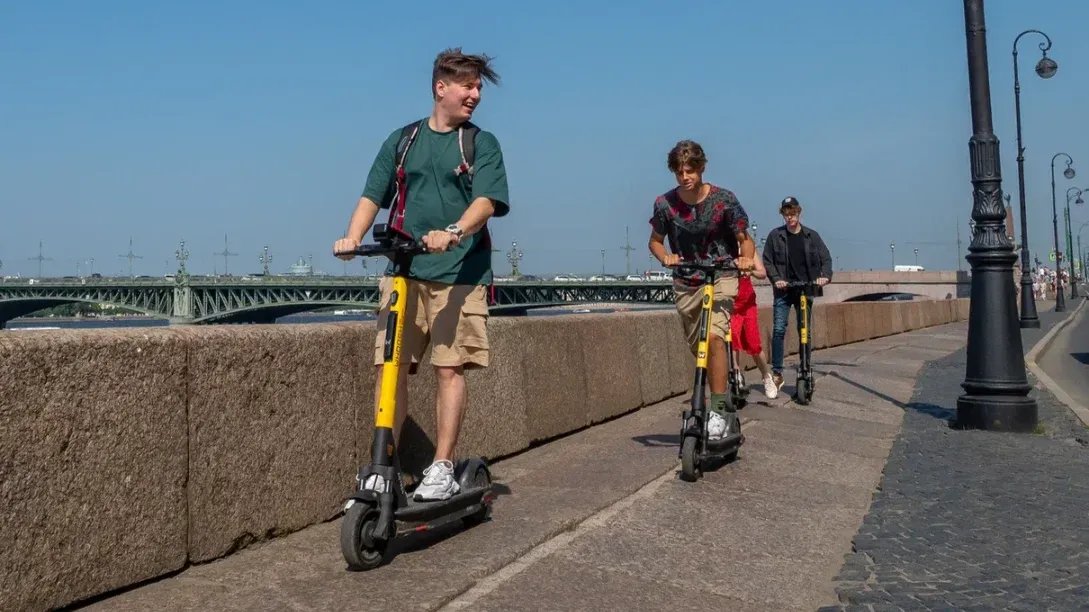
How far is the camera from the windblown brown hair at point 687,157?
19.7 ft

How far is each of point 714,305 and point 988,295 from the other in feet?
11.2

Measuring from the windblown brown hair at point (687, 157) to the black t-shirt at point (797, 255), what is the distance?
391cm

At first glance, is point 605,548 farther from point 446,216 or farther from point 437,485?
point 446,216

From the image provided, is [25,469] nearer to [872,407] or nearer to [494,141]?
[494,141]

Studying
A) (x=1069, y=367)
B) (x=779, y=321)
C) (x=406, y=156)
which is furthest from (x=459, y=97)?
(x=1069, y=367)

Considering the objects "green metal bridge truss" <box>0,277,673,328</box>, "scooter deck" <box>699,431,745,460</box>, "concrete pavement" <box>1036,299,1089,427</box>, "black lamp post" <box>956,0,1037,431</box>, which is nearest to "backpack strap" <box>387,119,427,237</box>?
"scooter deck" <box>699,431,745,460</box>

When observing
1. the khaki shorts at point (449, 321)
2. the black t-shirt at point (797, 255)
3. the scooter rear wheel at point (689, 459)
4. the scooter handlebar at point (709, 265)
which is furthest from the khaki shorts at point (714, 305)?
the black t-shirt at point (797, 255)

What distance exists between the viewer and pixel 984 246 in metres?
8.78

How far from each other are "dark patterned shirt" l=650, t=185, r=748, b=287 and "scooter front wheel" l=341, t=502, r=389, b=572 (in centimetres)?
290

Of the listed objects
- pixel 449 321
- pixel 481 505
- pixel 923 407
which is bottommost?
pixel 923 407

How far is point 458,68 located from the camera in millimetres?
4215

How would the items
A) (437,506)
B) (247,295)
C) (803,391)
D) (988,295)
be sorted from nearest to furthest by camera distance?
(437,506) → (988,295) → (803,391) → (247,295)

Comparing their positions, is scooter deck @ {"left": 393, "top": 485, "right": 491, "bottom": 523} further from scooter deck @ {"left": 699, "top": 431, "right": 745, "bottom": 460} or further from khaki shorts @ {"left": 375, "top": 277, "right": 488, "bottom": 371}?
scooter deck @ {"left": 699, "top": 431, "right": 745, "bottom": 460}

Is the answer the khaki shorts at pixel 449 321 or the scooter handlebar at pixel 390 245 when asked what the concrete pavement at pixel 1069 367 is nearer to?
the khaki shorts at pixel 449 321
